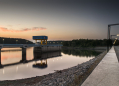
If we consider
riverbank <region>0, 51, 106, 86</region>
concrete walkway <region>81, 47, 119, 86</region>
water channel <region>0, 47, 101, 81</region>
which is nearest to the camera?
concrete walkway <region>81, 47, 119, 86</region>

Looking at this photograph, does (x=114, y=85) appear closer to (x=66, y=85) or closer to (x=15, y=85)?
(x=66, y=85)

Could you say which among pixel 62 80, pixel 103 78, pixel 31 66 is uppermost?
pixel 103 78

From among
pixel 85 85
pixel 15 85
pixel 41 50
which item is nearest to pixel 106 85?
pixel 85 85

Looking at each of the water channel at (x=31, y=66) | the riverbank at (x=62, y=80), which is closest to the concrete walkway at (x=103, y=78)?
the riverbank at (x=62, y=80)

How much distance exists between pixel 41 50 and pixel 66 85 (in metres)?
68.8

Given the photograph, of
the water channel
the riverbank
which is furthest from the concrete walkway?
the water channel

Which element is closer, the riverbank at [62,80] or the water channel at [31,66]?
the riverbank at [62,80]

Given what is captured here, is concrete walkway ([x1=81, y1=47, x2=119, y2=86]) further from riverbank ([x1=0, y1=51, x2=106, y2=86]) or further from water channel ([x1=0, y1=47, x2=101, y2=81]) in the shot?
water channel ([x1=0, y1=47, x2=101, y2=81])

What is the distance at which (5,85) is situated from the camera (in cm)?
1077

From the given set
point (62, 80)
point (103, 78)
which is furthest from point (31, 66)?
→ point (103, 78)

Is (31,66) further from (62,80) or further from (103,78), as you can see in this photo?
(103,78)

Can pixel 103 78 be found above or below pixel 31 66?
above

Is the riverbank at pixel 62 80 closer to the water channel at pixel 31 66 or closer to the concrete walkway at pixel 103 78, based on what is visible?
the concrete walkway at pixel 103 78

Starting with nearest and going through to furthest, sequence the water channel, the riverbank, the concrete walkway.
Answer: the concrete walkway < the riverbank < the water channel
